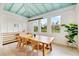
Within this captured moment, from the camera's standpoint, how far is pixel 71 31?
7.14 feet

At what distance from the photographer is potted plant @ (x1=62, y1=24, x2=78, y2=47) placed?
83.2 inches

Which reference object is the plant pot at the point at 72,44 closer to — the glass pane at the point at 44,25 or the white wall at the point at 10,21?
the glass pane at the point at 44,25

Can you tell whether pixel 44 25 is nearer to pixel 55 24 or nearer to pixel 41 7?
pixel 55 24

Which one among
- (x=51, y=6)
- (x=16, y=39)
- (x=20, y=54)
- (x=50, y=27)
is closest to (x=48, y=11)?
(x=51, y=6)

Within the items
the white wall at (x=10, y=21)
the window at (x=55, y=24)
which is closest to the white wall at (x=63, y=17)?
the window at (x=55, y=24)

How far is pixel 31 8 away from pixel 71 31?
1042 millimetres

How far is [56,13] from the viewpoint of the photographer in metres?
2.17

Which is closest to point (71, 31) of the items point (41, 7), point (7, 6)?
point (41, 7)

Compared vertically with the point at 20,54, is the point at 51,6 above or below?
above

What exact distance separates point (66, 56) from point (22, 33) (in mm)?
1145

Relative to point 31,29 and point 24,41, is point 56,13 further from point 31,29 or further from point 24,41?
point 24,41

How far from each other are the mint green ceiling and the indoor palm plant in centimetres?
45

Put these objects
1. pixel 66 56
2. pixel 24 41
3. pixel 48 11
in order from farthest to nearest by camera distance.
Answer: pixel 24 41 < pixel 48 11 < pixel 66 56

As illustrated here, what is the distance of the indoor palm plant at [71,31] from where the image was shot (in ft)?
6.93
